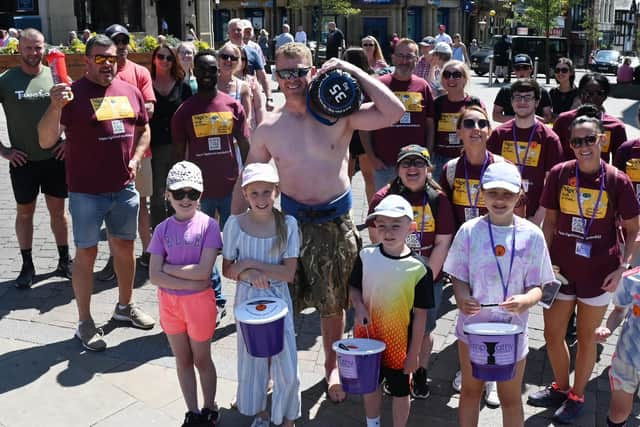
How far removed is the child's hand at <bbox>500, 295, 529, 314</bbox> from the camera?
11.2 feet

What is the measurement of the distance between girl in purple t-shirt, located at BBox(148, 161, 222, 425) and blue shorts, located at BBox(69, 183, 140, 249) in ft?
4.12

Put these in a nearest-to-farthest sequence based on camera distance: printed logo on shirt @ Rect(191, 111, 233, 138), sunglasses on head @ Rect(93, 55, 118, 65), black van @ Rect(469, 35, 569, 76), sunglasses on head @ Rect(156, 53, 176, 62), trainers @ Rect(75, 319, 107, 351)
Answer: sunglasses on head @ Rect(93, 55, 118, 65)
trainers @ Rect(75, 319, 107, 351)
printed logo on shirt @ Rect(191, 111, 233, 138)
sunglasses on head @ Rect(156, 53, 176, 62)
black van @ Rect(469, 35, 569, 76)

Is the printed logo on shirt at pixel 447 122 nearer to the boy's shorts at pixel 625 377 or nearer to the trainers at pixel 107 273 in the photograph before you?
the boy's shorts at pixel 625 377

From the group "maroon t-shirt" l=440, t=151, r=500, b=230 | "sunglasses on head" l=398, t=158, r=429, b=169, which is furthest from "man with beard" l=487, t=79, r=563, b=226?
"sunglasses on head" l=398, t=158, r=429, b=169

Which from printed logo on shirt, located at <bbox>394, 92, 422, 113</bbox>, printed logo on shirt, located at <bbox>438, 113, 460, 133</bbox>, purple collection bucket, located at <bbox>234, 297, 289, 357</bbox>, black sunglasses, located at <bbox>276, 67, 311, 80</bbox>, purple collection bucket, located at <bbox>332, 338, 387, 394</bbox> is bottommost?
purple collection bucket, located at <bbox>332, 338, 387, 394</bbox>

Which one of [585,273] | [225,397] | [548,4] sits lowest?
[225,397]

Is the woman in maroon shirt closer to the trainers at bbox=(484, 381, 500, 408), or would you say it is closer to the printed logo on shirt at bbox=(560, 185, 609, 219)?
the printed logo on shirt at bbox=(560, 185, 609, 219)

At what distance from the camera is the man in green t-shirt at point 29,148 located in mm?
5984

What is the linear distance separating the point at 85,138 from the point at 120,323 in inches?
59.7

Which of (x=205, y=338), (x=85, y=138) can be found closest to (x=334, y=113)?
(x=205, y=338)

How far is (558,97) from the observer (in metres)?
7.12

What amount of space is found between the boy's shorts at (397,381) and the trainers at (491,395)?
0.83 metres

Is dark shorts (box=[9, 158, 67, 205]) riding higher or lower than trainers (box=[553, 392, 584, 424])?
higher

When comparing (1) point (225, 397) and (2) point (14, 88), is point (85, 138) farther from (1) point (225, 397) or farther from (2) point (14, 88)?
(1) point (225, 397)
